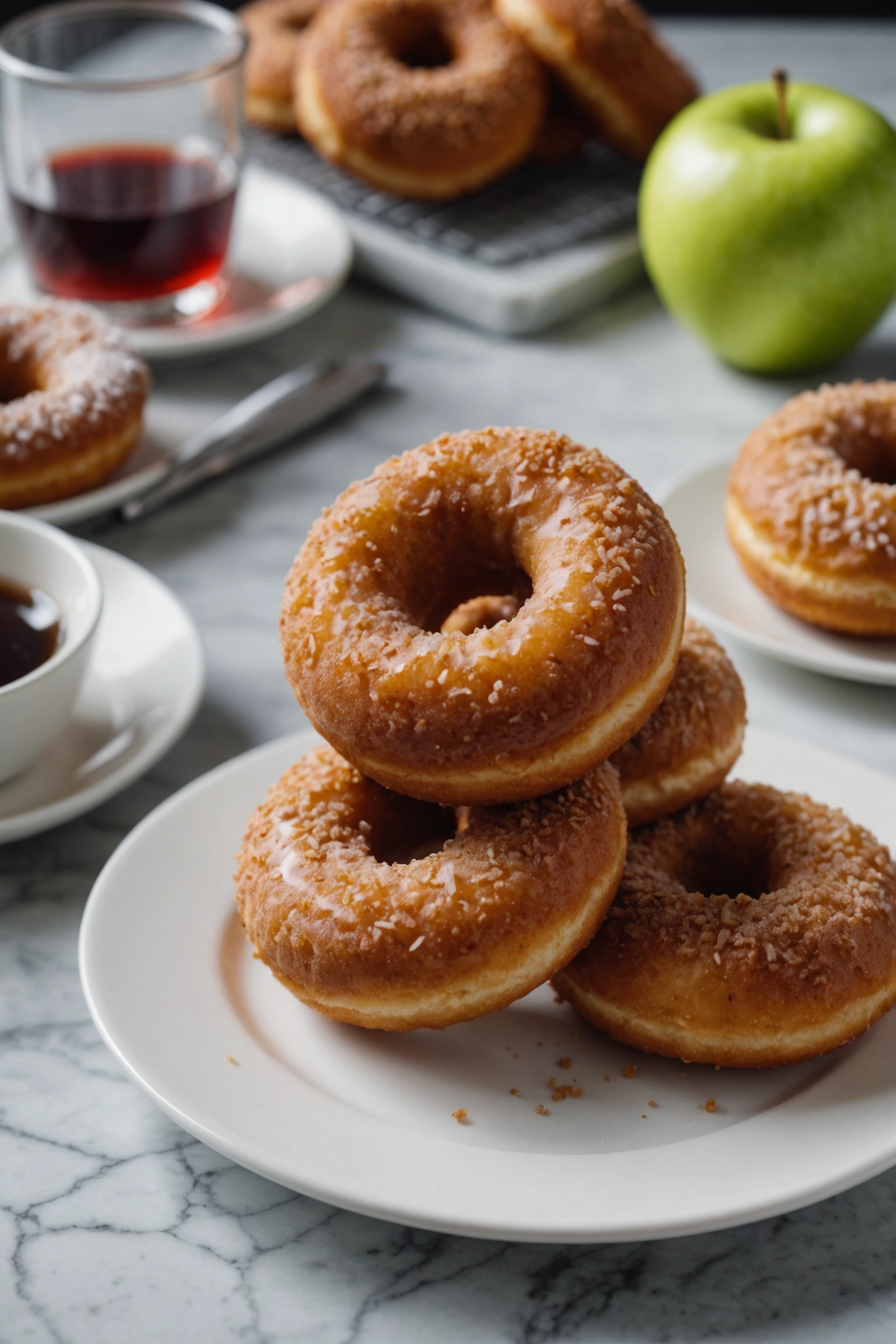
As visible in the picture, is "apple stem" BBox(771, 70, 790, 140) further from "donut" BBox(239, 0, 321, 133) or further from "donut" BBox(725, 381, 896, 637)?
"donut" BBox(239, 0, 321, 133)

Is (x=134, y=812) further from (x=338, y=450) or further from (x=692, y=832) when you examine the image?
(x=338, y=450)

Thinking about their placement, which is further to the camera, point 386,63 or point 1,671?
point 386,63

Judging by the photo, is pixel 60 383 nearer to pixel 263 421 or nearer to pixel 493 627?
pixel 263 421

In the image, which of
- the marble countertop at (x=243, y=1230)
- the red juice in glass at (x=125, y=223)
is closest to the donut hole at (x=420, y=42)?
the red juice in glass at (x=125, y=223)

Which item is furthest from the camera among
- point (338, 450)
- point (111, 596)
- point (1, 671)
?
point (338, 450)

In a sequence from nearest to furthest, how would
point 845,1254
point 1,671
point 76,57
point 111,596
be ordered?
point 845,1254, point 1,671, point 111,596, point 76,57

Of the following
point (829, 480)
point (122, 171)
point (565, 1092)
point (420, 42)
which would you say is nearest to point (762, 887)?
point (565, 1092)

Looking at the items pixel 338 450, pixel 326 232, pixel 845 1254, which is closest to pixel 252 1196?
pixel 845 1254
